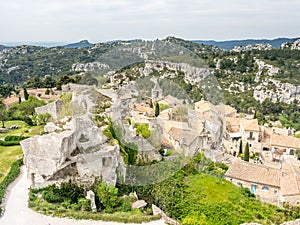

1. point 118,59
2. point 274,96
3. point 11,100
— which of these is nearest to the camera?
point 118,59

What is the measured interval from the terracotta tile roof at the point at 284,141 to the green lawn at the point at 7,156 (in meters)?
18.9

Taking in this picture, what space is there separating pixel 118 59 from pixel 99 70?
80.6 inches

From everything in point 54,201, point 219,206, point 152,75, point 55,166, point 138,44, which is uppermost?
point 138,44

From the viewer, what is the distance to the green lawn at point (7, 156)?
49.6 ft

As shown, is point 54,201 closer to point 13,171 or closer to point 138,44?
point 13,171

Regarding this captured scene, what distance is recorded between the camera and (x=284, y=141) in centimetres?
2508

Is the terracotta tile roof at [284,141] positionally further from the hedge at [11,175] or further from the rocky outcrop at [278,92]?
the rocky outcrop at [278,92]

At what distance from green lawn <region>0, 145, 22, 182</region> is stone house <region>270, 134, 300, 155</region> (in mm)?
18873

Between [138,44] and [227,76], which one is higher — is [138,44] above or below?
above

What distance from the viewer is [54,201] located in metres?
12.6

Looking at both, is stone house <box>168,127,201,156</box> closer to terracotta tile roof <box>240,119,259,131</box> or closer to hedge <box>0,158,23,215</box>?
hedge <box>0,158,23,215</box>

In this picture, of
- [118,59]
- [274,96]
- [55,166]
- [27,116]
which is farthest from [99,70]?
[274,96]

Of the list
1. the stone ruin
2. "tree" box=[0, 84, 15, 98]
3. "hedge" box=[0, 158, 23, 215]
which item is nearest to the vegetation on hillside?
the stone ruin

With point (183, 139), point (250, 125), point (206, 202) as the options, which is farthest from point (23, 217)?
point (250, 125)
